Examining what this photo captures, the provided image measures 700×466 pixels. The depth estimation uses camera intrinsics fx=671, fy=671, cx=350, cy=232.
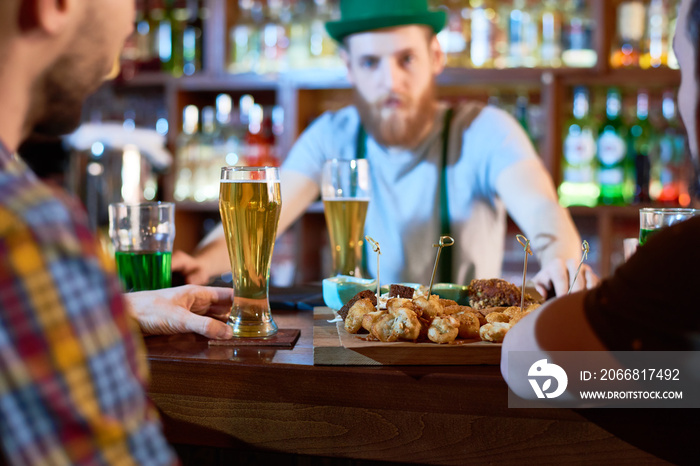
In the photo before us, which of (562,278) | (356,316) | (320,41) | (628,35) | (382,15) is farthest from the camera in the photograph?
(320,41)

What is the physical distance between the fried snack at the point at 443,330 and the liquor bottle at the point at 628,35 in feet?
7.07

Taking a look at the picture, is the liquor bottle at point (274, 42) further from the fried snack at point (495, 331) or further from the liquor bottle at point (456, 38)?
the fried snack at point (495, 331)

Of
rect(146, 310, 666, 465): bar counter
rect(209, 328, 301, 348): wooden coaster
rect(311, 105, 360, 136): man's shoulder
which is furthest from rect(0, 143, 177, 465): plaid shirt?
rect(311, 105, 360, 136): man's shoulder

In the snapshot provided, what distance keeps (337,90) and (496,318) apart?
2279 millimetres

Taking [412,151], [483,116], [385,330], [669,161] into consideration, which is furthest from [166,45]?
[385,330]

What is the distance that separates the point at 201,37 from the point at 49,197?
2.76 metres

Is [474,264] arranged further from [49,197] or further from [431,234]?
[49,197]

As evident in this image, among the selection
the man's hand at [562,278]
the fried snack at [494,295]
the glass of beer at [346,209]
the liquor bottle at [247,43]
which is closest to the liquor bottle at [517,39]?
the liquor bottle at [247,43]

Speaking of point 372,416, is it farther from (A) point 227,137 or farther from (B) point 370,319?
(A) point 227,137

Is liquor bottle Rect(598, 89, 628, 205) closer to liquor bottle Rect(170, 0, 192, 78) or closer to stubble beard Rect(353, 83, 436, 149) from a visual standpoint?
stubble beard Rect(353, 83, 436, 149)

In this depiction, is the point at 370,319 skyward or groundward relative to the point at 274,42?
groundward

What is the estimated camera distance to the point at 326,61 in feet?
9.48

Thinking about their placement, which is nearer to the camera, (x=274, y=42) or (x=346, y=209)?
(x=346, y=209)

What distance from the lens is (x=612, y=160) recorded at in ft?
8.68
